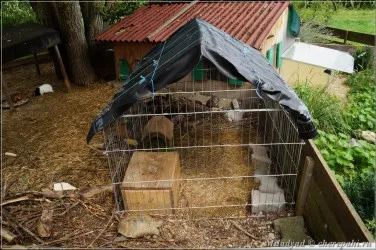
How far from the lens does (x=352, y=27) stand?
14430mm

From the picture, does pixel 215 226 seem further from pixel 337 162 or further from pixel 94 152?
pixel 94 152

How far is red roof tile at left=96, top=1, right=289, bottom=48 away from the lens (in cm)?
654

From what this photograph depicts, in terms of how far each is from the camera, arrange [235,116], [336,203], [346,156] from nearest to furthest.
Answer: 1. [336,203]
2. [346,156]
3. [235,116]

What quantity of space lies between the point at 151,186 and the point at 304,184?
5.66ft

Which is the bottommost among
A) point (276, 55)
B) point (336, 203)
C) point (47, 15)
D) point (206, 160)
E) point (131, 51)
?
point (206, 160)

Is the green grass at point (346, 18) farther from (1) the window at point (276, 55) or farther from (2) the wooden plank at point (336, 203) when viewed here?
(2) the wooden plank at point (336, 203)

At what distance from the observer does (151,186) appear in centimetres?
360

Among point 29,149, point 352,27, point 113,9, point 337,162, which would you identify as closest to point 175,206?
point 337,162

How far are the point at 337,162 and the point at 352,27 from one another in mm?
12719

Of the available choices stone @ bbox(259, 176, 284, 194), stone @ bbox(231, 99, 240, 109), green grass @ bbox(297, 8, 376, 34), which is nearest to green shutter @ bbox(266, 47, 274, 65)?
stone @ bbox(231, 99, 240, 109)

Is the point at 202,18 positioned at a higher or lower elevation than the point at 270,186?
higher

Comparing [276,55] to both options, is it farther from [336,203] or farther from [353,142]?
[336,203]

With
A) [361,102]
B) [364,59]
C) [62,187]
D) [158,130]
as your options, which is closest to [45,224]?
[62,187]

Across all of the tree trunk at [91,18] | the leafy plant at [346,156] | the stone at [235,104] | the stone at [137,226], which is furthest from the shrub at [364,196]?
the tree trunk at [91,18]
